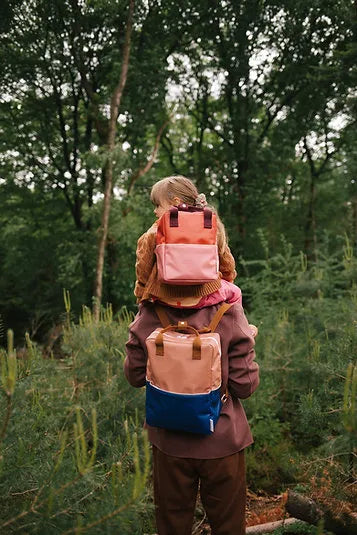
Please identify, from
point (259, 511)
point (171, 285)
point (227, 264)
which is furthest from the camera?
point (259, 511)

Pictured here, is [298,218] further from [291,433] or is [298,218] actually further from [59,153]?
[291,433]

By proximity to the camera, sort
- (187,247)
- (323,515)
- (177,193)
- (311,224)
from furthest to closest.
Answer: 1. (311,224)
2. (323,515)
3. (177,193)
4. (187,247)

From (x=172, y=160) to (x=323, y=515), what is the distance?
15.0 metres

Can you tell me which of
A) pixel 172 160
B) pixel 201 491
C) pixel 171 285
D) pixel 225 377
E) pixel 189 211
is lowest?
pixel 201 491

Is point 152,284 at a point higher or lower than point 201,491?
higher

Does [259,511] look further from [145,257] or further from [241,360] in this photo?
[145,257]

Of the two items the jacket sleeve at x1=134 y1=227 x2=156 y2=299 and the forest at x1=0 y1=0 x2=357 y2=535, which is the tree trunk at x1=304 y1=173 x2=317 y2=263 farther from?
the jacket sleeve at x1=134 y1=227 x2=156 y2=299


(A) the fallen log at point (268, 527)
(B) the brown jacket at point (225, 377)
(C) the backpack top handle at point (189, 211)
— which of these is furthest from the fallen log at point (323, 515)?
(C) the backpack top handle at point (189, 211)

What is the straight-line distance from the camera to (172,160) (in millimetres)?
16453

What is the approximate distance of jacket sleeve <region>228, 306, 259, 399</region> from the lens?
6.41 ft

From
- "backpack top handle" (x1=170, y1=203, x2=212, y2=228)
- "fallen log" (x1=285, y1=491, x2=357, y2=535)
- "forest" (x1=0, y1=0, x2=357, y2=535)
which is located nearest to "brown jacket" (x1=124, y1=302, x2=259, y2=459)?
"backpack top handle" (x1=170, y1=203, x2=212, y2=228)

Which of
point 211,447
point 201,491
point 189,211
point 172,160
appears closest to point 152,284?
point 189,211

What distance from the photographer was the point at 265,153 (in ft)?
45.4

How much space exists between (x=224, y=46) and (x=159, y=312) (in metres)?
13.3
